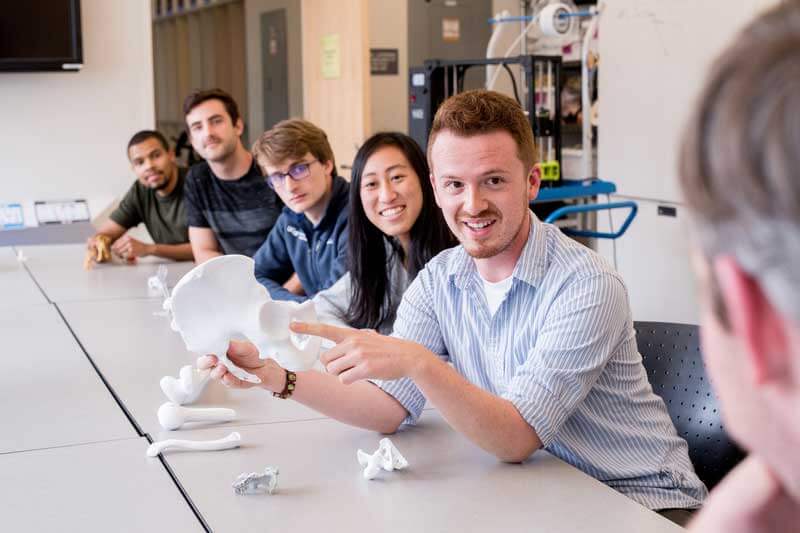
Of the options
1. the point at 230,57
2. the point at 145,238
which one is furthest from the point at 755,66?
the point at 230,57

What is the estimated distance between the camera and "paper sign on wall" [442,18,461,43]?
8.19 m

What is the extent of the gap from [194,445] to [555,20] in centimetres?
422

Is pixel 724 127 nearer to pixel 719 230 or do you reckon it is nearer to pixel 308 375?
pixel 719 230

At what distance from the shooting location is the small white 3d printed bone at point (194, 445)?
1.73 meters

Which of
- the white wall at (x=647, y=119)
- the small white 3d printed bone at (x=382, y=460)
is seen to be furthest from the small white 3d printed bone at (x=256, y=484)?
the white wall at (x=647, y=119)

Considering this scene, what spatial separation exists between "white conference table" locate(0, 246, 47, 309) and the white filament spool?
2.94m

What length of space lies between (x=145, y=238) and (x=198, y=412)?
3.74m

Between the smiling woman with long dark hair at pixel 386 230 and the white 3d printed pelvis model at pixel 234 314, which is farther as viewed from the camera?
the smiling woman with long dark hair at pixel 386 230

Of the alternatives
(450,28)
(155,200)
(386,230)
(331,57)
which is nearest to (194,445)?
(386,230)

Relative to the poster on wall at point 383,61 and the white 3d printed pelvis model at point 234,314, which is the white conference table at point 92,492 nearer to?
the white 3d printed pelvis model at point 234,314

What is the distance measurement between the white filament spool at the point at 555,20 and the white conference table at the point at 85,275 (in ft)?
7.81

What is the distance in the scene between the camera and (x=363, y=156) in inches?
112

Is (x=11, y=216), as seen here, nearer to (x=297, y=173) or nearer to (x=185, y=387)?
(x=297, y=173)

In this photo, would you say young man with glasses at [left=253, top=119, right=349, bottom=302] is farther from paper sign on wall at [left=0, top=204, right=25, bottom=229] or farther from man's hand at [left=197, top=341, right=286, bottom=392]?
paper sign on wall at [left=0, top=204, right=25, bottom=229]
